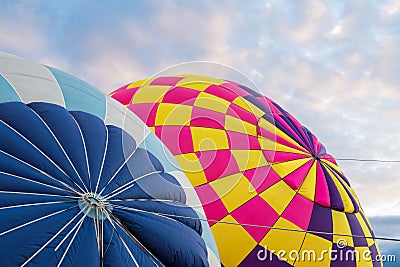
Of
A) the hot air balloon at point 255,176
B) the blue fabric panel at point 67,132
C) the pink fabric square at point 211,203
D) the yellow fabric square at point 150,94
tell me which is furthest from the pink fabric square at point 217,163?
the blue fabric panel at point 67,132

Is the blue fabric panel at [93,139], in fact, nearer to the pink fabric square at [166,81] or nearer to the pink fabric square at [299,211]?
the pink fabric square at [299,211]

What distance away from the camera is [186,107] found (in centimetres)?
610

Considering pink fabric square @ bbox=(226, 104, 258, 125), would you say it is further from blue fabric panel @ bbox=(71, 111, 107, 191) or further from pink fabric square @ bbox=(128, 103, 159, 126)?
blue fabric panel @ bbox=(71, 111, 107, 191)

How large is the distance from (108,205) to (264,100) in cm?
403

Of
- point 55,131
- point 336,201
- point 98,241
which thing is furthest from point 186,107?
point 98,241

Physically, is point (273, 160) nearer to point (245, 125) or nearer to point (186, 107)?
point (245, 125)

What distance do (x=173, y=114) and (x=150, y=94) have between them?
0.59 metres

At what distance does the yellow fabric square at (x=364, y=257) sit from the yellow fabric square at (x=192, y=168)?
2.10m

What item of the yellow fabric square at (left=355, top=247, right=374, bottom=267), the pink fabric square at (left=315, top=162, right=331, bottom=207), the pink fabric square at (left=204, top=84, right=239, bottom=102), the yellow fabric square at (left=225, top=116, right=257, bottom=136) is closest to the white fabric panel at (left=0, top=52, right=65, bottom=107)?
the yellow fabric square at (left=225, top=116, right=257, bottom=136)

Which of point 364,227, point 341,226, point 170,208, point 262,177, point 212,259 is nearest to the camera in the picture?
point 170,208

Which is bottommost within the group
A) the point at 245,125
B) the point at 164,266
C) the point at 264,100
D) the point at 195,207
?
the point at 164,266

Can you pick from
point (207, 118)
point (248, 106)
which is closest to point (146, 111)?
point (207, 118)

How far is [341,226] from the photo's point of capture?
228 inches

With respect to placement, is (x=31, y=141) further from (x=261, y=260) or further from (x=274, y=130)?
(x=274, y=130)
